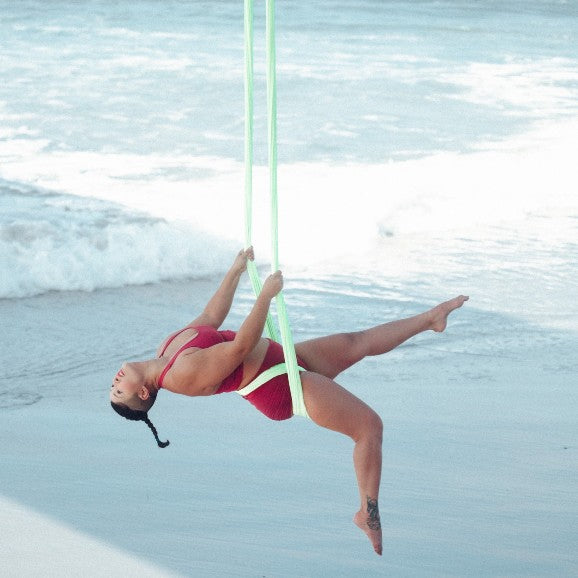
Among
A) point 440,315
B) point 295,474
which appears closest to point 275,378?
point 440,315

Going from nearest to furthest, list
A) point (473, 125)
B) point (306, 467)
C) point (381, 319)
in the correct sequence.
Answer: point (306, 467) → point (381, 319) → point (473, 125)

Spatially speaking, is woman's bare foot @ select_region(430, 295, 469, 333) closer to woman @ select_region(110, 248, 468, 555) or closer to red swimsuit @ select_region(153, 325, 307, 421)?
woman @ select_region(110, 248, 468, 555)

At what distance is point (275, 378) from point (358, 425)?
24cm

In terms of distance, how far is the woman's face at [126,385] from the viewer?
2.96 m

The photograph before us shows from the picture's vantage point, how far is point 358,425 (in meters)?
2.90

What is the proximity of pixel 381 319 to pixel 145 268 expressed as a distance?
1562 millimetres

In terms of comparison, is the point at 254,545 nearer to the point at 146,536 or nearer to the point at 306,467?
the point at 146,536

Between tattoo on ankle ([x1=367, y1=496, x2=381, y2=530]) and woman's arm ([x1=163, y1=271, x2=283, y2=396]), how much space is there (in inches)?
19.5

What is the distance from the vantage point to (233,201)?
26.9ft

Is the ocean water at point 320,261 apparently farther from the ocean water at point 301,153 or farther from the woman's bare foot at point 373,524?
the woman's bare foot at point 373,524

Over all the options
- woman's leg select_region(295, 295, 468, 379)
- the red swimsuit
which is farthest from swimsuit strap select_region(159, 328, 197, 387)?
woman's leg select_region(295, 295, 468, 379)

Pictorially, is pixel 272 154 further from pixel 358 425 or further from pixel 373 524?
pixel 373 524

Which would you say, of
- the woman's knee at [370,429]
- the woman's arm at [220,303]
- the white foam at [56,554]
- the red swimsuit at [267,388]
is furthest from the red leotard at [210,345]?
the white foam at [56,554]

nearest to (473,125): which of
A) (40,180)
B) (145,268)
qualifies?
(40,180)
